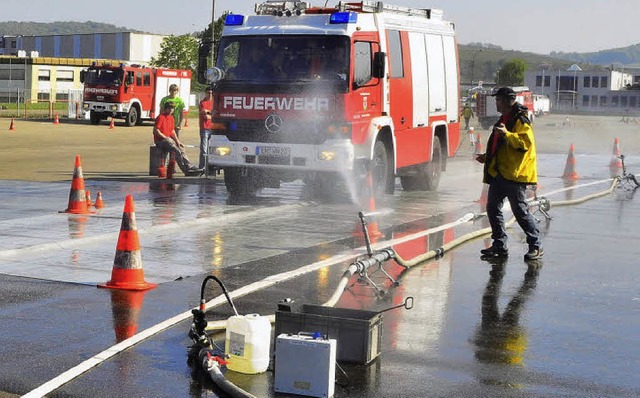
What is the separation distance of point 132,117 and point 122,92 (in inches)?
61.7

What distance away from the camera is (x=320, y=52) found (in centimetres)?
1720

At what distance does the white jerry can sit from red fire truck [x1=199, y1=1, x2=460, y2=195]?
33.7 feet

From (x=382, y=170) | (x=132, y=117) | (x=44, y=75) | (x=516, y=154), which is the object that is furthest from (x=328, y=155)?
(x=44, y=75)

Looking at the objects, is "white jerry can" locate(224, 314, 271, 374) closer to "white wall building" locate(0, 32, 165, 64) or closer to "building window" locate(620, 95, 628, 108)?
"white wall building" locate(0, 32, 165, 64)

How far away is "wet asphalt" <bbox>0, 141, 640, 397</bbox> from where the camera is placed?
680 cm

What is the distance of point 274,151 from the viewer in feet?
57.0

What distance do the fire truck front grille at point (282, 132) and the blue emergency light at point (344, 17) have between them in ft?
5.39

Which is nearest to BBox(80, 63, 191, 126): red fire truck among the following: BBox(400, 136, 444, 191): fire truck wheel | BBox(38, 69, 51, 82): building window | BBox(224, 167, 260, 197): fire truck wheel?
BBox(400, 136, 444, 191): fire truck wheel

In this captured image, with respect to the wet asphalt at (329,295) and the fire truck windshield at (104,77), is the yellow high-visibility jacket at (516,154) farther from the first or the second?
the fire truck windshield at (104,77)

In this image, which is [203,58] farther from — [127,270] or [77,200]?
[127,270]

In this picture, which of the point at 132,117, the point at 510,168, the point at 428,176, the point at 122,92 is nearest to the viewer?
the point at 510,168

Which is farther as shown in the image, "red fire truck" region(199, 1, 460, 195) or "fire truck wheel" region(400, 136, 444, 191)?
"fire truck wheel" region(400, 136, 444, 191)

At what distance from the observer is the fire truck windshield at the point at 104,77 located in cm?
4900

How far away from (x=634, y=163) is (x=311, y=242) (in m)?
22.4
